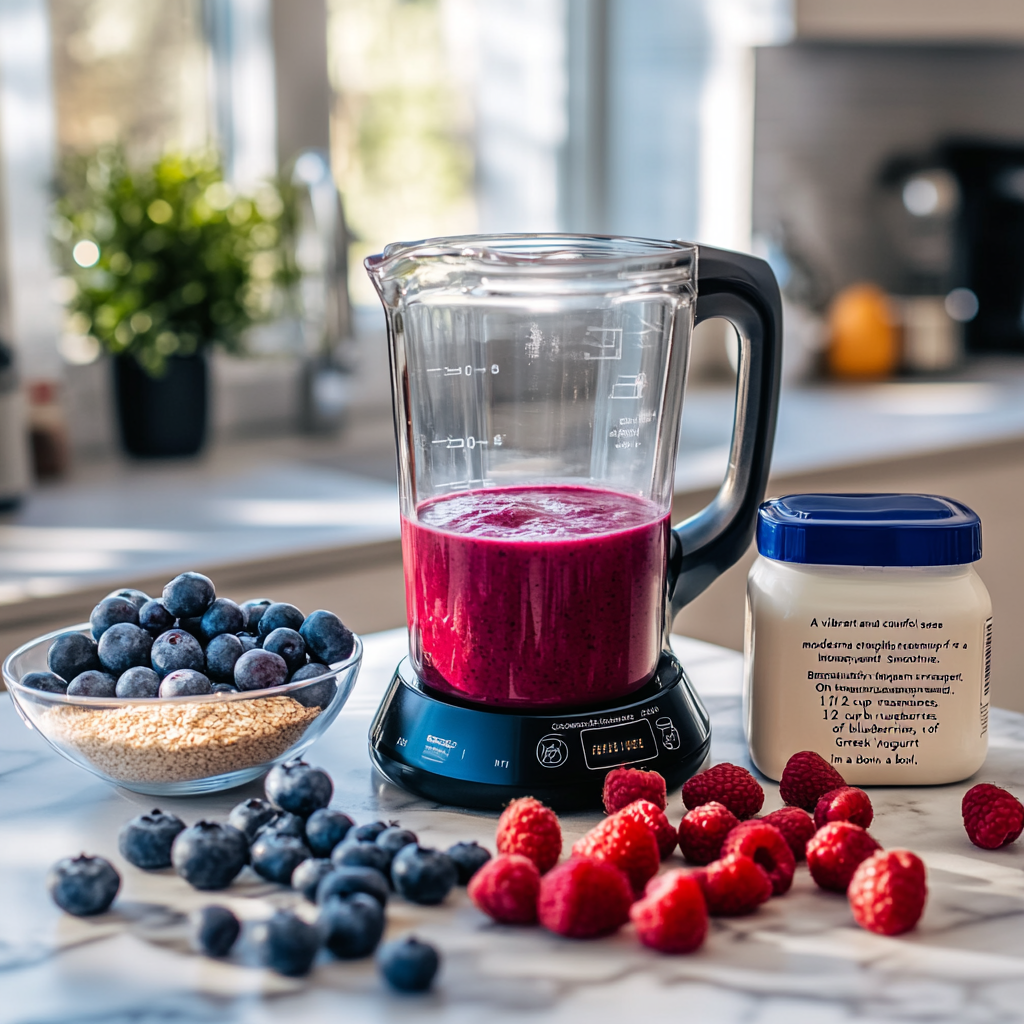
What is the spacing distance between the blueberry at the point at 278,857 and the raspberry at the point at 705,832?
0.63 feet

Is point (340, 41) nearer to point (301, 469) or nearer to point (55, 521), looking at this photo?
point (301, 469)

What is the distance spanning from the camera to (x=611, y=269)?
2.31 ft

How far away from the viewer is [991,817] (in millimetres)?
675

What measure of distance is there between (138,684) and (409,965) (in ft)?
0.86

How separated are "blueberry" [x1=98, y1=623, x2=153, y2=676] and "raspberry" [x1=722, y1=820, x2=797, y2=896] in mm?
348

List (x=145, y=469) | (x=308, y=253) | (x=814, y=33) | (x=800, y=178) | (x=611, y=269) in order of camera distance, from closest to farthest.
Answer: (x=611, y=269), (x=145, y=469), (x=308, y=253), (x=814, y=33), (x=800, y=178)

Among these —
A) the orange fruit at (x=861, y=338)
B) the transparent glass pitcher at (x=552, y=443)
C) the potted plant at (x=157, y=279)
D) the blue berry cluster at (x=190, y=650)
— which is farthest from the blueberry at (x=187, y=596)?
the orange fruit at (x=861, y=338)

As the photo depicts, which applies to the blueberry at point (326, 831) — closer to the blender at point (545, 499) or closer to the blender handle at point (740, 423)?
the blender at point (545, 499)

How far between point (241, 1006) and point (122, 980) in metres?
0.06

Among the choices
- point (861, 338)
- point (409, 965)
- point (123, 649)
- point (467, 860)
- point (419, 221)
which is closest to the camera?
point (409, 965)

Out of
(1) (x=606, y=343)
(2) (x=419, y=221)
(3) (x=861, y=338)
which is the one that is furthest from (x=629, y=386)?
(3) (x=861, y=338)

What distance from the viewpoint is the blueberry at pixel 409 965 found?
543mm

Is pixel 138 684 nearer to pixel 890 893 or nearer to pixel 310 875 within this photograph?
pixel 310 875

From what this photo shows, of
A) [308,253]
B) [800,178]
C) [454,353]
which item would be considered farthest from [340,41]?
[454,353]
